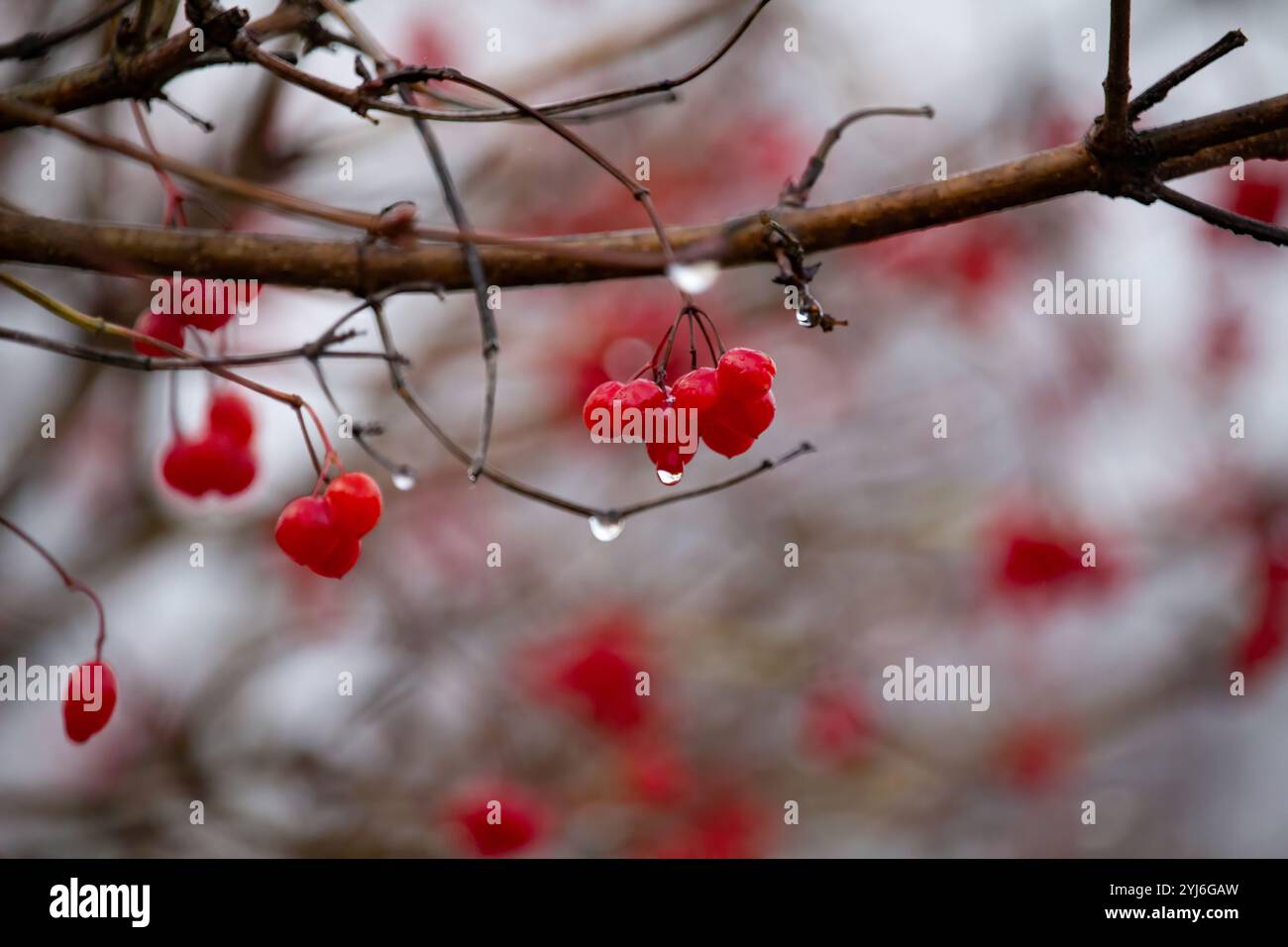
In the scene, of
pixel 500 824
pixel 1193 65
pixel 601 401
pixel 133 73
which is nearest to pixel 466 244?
pixel 601 401

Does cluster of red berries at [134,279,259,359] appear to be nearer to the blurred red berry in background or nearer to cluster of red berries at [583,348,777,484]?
cluster of red berries at [583,348,777,484]

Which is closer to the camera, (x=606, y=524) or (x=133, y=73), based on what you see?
(x=133, y=73)

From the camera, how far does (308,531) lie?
5.64ft

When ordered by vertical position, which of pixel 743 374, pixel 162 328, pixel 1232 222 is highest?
pixel 162 328

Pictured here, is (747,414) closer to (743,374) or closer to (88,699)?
(743,374)

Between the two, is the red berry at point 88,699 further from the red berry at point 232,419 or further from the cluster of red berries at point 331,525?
the red berry at point 232,419

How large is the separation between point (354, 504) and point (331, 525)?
5cm

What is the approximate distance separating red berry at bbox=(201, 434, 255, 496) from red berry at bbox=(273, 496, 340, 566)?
61 cm

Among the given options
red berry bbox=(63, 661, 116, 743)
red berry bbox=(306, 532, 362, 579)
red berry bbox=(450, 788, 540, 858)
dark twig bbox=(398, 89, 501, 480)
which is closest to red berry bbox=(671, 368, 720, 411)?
dark twig bbox=(398, 89, 501, 480)

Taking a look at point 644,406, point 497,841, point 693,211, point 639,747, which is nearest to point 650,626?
point 639,747

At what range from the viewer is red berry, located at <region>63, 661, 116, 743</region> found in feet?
5.76

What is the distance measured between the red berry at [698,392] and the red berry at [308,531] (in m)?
0.62

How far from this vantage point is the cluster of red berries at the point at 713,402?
1.59m
